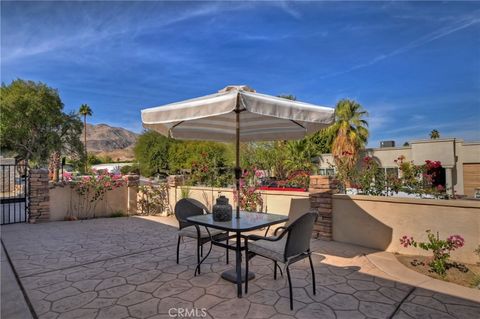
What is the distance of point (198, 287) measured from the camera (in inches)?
118

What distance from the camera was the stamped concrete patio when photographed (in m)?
2.47

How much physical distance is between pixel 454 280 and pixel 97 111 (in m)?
43.5

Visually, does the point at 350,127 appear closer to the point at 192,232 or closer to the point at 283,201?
the point at 283,201

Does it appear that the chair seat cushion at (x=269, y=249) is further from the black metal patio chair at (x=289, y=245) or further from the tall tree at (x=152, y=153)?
the tall tree at (x=152, y=153)

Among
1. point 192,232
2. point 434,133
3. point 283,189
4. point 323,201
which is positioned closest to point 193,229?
point 192,232

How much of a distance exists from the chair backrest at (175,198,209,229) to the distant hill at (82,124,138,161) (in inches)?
4157

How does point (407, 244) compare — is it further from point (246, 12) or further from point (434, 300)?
point (246, 12)

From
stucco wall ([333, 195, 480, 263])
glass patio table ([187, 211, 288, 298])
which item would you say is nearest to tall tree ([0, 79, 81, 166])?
glass patio table ([187, 211, 288, 298])

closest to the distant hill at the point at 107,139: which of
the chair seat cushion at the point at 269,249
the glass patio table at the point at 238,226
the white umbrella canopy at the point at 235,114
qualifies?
the white umbrella canopy at the point at 235,114

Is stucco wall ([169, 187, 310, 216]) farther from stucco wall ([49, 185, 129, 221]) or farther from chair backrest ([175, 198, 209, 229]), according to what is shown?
stucco wall ([49, 185, 129, 221])

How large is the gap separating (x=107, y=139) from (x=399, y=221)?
12682 cm

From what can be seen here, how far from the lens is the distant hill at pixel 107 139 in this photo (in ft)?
352

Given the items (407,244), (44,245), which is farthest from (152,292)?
(407,244)

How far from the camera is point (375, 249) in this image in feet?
14.2
